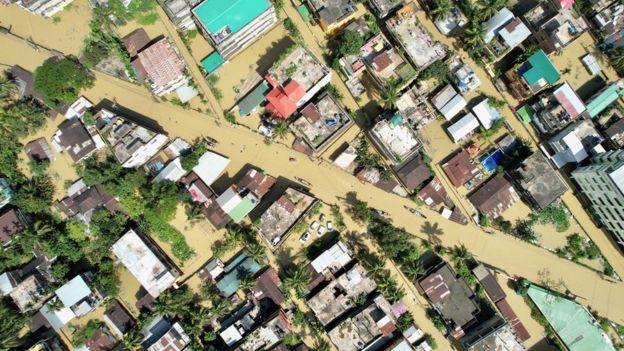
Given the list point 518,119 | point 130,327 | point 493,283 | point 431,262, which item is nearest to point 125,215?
point 130,327

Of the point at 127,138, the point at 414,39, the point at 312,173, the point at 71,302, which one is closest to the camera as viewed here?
the point at 414,39

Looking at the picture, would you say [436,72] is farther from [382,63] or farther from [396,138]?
[396,138]

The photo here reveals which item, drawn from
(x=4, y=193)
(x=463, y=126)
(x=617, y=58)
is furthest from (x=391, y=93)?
(x=4, y=193)

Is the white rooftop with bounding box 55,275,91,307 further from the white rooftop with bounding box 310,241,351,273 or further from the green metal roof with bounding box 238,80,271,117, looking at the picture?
the green metal roof with bounding box 238,80,271,117

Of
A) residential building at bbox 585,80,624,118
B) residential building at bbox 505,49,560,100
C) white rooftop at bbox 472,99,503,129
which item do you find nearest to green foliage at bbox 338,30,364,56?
white rooftop at bbox 472,99,503,129

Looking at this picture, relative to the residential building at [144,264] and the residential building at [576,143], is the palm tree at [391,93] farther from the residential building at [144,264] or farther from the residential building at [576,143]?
the residential building at [144,264]

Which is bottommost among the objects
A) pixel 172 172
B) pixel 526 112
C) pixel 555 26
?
pixel 526 112
